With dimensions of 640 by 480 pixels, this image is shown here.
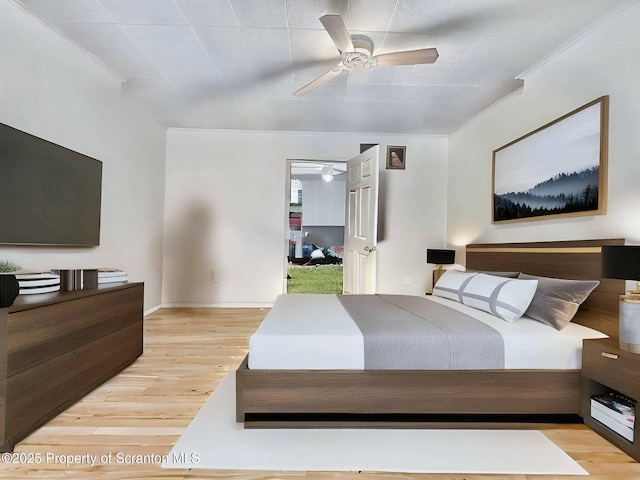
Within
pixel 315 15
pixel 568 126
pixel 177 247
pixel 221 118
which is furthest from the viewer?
pixel 177 247

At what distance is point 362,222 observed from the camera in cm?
421

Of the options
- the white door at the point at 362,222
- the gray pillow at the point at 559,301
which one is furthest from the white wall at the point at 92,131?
the gray pillow at the point at 559,301

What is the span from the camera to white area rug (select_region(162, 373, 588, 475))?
143cm

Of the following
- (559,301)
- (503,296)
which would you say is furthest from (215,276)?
(559,301)

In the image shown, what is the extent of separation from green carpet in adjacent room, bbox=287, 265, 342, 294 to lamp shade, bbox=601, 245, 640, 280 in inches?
188

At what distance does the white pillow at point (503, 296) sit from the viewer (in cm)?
201

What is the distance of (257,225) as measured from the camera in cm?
462

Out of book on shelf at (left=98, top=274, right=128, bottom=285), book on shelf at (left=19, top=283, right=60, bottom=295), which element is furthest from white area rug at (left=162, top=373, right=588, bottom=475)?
book on shelf at (left=98, top=274, right=128, bottom=285)

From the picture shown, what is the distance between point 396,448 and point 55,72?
3.31 metres

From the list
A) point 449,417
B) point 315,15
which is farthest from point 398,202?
point 449,417

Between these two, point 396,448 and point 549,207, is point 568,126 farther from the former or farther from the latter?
point 396,448

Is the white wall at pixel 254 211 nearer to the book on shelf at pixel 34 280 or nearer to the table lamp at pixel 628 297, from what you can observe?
the book on shelf at pixel 34 280

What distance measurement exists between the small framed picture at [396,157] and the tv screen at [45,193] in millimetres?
3440

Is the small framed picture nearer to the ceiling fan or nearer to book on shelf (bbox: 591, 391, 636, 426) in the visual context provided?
the ceiling fan
